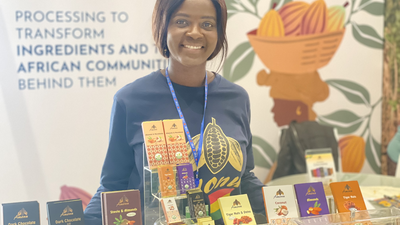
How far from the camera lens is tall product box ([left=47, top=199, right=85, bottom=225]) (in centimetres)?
115

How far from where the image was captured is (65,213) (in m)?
1.17

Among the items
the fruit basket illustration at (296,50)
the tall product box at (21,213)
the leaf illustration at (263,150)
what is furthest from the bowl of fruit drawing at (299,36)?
the tall product box at (21,213)

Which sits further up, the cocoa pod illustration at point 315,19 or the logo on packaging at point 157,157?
the cocoa pod illustration at point 315,19

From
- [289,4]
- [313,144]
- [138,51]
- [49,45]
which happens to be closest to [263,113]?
[313,144]

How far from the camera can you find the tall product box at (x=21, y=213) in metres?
1.13

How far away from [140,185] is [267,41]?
10.8 ft

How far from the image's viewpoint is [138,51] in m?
3.81

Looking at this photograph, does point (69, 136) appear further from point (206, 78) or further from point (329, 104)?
point (329, 104)

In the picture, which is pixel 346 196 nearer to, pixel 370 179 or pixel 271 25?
pixel 370 179

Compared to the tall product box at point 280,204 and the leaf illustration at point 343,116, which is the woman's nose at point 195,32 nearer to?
the tall product box at point 280,204

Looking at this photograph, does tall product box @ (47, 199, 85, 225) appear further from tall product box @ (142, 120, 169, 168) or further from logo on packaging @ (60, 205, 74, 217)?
tall product box @ (142, 120, 169, 168)

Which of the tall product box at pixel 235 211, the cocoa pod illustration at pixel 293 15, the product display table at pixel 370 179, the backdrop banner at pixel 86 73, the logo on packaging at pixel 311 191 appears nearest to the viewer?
the tall product box at pixel 235 211

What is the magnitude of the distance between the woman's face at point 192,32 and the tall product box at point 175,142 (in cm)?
26

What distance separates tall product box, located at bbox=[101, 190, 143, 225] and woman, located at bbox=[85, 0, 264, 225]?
0.50 ft
